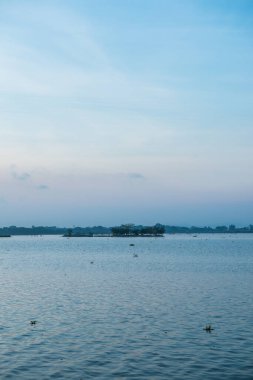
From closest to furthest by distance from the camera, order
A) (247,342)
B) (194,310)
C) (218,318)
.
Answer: (247,342)
(218,318)
(194,310)

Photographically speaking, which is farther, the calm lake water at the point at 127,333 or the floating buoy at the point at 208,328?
the floating buoy at the point at 208,328

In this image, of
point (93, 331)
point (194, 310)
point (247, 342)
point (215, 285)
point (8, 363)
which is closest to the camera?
point (8, 363)

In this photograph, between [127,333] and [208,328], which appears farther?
[208,328]

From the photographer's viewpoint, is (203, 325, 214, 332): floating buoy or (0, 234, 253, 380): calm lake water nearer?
(0, 234, 253, 380): calm lake water

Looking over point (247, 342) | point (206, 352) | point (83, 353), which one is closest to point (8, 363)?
point (83, 353)

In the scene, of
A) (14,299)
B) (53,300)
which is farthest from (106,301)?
(14,299)

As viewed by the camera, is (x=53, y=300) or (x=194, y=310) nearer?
(x=194, y=310)

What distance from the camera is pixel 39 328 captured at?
3878 cm

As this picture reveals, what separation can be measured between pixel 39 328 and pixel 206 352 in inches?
571

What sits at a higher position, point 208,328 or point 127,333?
point 208,328

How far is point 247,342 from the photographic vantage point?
34.0 meters

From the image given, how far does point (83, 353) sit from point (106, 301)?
2186 cm

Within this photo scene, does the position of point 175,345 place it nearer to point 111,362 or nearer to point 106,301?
point 111,362

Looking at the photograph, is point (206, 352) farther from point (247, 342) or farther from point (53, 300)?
point (53, 300)
